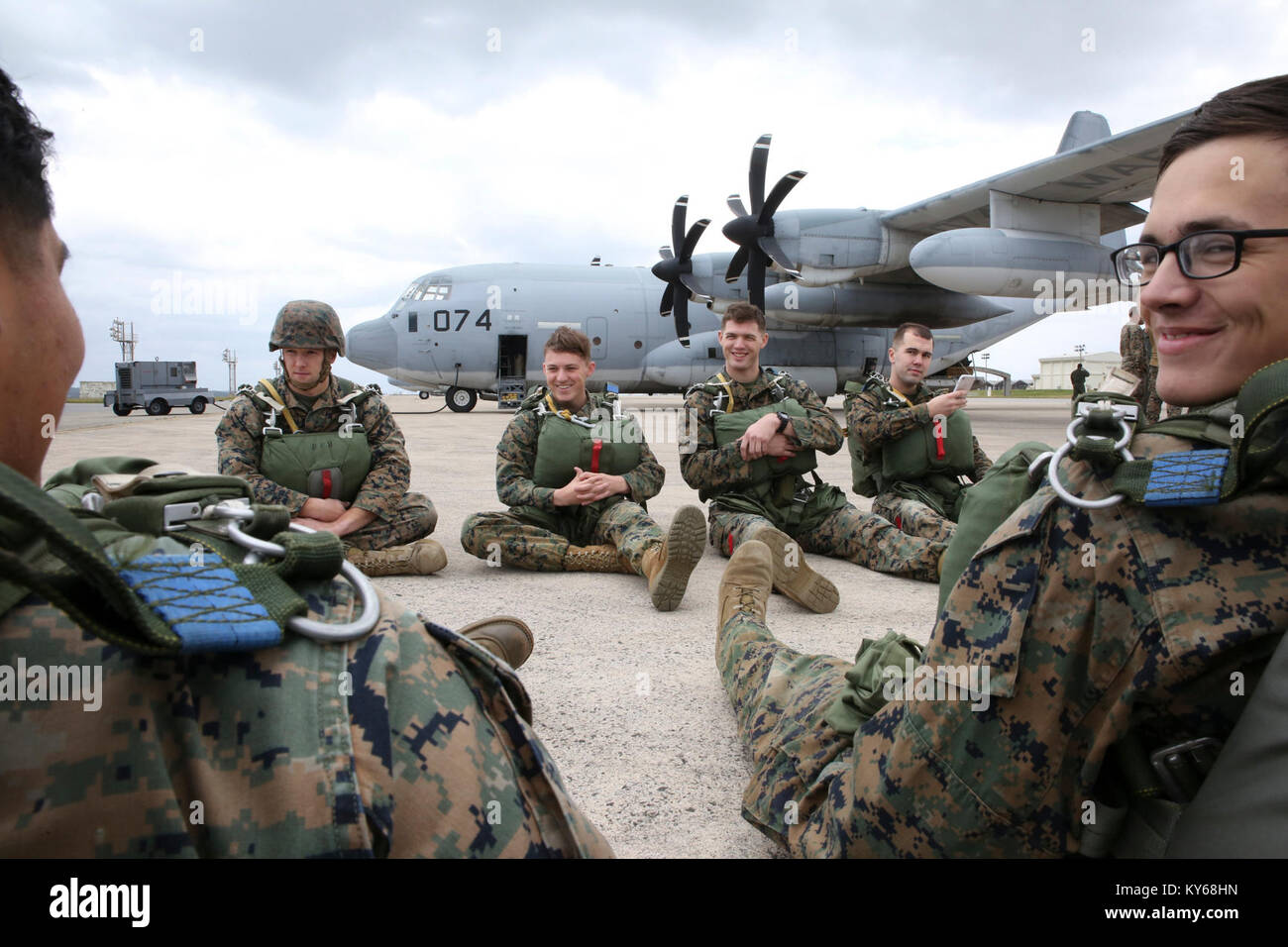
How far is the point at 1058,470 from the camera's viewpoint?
1.24 meters

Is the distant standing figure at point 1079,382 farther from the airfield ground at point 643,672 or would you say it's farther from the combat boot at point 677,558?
the combat boot at point 677,558

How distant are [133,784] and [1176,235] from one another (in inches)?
58.8

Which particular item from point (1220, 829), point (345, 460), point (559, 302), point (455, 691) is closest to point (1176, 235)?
point (1220, 829)

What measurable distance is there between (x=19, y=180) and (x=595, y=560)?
3870mm

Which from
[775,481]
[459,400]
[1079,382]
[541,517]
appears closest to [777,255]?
[459,400]

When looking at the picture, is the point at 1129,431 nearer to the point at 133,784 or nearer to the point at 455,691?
the point at 455,691

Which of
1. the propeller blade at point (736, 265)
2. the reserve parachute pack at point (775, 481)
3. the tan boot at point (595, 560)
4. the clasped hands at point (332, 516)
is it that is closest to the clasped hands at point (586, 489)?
Result: the tan boot at point (595, 560)

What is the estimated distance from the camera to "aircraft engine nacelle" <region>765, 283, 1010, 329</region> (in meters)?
15.7

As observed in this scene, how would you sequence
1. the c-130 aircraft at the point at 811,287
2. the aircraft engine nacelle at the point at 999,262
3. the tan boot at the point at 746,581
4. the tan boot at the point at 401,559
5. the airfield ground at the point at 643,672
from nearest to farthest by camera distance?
1. the airfield ground at the point at 643,672
2. the tan boot at the point at 746,581
3. the tan boot at the point at 401,559
4. the aircraft engine nacelle at the point at 999,262
5. the c-130 aircraft at the point at 811,287

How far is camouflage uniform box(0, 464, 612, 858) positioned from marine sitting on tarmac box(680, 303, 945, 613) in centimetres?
373

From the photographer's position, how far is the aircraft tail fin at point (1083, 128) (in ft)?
55.4

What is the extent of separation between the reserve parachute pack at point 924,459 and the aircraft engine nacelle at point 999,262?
25.1ft

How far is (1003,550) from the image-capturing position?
1208mm

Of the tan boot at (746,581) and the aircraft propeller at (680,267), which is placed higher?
the aircraft propeller at (680,267)
